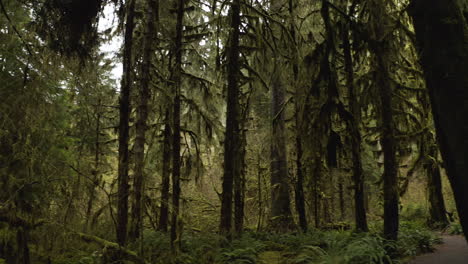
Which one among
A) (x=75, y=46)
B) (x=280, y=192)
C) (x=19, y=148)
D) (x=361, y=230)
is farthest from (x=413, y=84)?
(x=19, y=148)

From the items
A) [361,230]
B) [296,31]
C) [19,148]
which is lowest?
[361,230]

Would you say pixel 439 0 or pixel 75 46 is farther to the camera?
pixel 75 46

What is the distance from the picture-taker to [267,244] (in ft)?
28.2

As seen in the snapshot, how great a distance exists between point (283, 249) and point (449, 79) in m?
5.78

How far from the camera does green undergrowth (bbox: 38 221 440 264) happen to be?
5812 millimetres

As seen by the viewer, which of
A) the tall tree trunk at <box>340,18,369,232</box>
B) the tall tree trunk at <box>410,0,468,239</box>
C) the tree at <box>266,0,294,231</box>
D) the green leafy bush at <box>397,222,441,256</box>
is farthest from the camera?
the tree at <box>266,0,294,231</box>

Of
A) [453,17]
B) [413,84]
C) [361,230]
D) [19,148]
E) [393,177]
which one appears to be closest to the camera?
[453,17]

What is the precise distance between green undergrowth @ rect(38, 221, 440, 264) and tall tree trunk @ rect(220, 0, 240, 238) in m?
0.69

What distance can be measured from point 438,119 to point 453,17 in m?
1.55

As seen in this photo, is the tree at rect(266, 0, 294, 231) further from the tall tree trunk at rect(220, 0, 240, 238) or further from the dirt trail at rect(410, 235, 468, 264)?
the dirt trail at rect(410, 235, 468, 264)

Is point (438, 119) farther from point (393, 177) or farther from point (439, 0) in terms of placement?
point (393, 177)

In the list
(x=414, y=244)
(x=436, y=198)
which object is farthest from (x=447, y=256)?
(x=436, y=198)

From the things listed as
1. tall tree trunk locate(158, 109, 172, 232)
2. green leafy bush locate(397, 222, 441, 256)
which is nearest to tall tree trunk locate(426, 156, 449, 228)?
green leafy bush locate(397, 222, 441, 256)


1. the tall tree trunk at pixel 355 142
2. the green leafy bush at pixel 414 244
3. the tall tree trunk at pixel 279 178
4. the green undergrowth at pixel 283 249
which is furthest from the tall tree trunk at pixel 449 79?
the tall tree trunk at pixel 279 178
